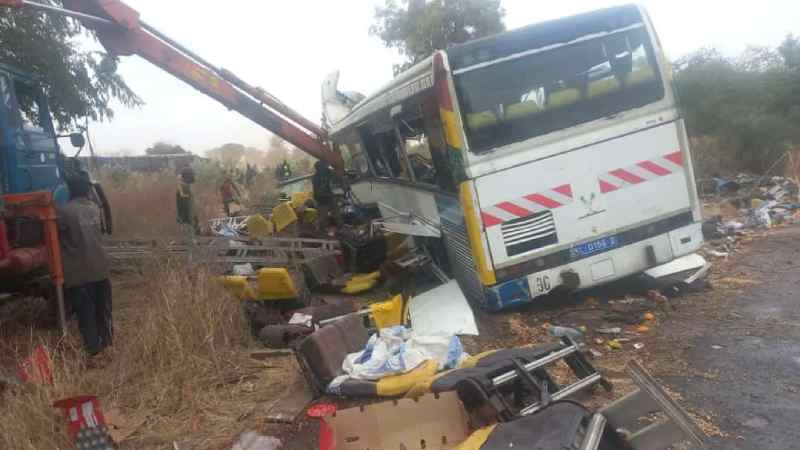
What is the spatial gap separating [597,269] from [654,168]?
108 cm

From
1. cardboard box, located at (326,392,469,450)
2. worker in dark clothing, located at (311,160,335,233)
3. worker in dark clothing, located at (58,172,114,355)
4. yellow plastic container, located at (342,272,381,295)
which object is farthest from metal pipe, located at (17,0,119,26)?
cardboard box, located at (326,392,469,450)

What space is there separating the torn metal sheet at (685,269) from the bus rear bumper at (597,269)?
0.41 m

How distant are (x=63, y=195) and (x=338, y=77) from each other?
25.1 ft

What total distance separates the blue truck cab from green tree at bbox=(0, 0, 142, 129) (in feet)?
3.93

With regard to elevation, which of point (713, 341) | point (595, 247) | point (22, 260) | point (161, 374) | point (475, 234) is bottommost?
point (713, 341)

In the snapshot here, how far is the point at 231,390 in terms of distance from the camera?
4.51 metres

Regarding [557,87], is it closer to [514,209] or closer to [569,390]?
[514,209]

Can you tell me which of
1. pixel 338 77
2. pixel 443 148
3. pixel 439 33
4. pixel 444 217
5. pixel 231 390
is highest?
pixel 439 33

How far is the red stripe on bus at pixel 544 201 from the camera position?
5.56 m

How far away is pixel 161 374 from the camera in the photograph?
4500 millimetres

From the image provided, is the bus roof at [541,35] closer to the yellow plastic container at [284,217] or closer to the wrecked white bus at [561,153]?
the wrecked white bus at [561,153]

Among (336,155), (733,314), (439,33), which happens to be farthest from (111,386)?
(439,33)

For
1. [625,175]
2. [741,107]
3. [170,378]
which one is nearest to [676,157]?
[625,175]

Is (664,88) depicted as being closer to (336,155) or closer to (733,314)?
(733,314)
